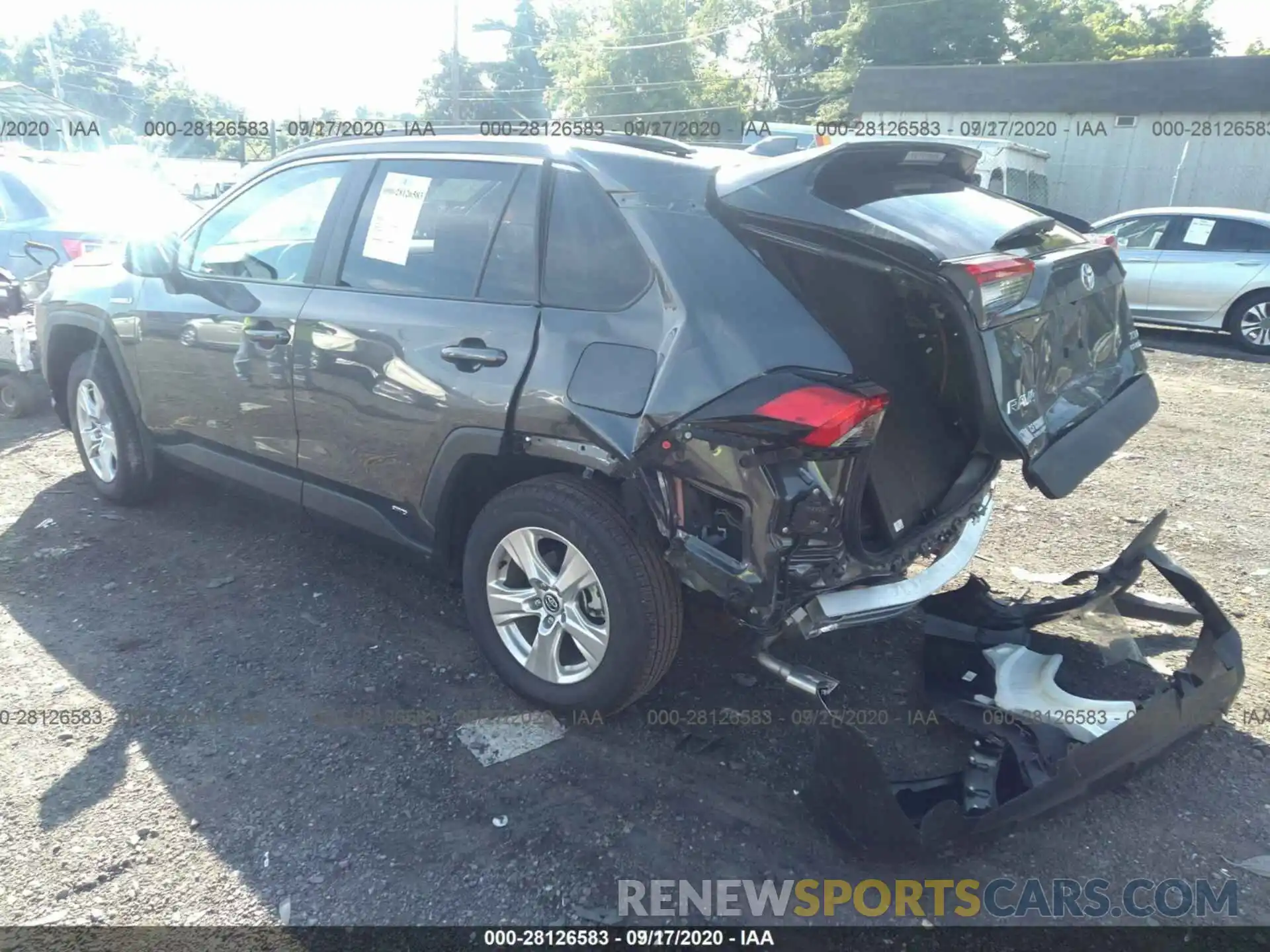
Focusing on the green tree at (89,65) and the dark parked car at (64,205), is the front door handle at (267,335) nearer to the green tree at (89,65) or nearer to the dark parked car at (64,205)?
the dark parked car at (64,205)

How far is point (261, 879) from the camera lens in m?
2.54

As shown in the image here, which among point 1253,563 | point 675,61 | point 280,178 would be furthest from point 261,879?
point 675,61

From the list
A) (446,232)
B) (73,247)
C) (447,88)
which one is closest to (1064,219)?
(446,232)

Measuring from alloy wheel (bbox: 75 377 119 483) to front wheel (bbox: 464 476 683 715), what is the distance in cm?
268

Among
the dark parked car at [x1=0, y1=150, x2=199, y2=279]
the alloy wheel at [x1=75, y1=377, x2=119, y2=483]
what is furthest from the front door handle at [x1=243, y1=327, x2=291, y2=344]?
the dark parked car at [x1=0, y1=150, x2=199, y2=279]

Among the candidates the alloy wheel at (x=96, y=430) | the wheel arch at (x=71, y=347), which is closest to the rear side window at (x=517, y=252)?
the wheel arch at (x=71, y=347)

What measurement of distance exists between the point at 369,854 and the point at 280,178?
291 centimetres

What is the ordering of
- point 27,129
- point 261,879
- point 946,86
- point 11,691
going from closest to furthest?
point 261,879, point 11,691, point 27,129, point 946,86

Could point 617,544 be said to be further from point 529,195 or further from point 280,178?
point 280,178

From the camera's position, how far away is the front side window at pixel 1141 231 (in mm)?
11031

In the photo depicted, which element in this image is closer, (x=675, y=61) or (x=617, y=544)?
(x=617, y=544)

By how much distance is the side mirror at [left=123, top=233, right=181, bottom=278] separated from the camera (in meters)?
4.25

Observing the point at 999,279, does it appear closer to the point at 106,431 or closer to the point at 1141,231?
the point at 106,431

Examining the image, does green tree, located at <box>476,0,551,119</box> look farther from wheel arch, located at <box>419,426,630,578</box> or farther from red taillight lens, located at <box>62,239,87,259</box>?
wheel arch, located at <box>419,426,630,578</box>
